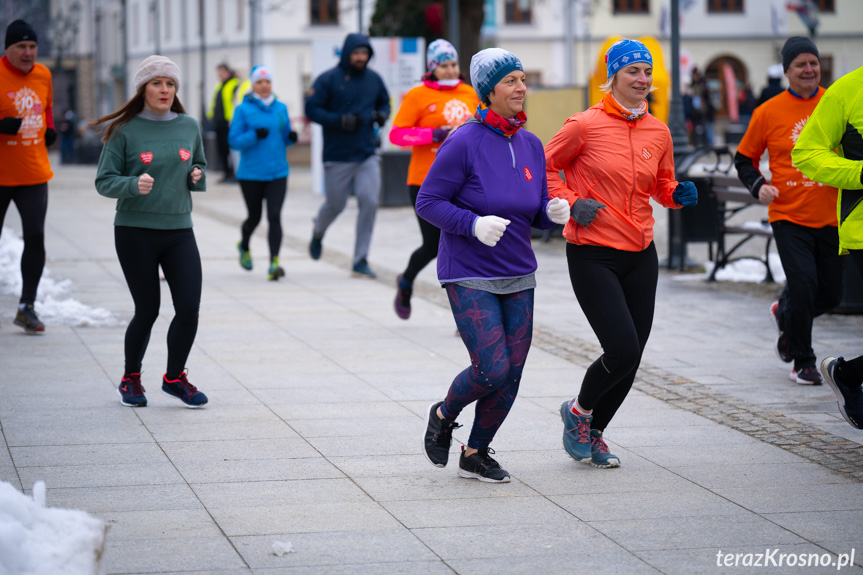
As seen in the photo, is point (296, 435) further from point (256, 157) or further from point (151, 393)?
point (256, 157)

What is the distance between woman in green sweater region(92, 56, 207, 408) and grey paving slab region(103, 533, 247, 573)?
2243 millimetres

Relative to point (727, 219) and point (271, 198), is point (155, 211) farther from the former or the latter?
point (727, 219)

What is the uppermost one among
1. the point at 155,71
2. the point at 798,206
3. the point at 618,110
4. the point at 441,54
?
the point at 441,54

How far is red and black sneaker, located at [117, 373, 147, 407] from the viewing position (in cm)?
661

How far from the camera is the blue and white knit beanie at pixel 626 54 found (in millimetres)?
5250

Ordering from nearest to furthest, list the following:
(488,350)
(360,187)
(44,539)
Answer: (44,539), (488,350), (360,187)

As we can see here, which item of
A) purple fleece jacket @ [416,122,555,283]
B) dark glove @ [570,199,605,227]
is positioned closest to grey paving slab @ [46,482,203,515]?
purple fleece jacket @ [416,122,555,283]

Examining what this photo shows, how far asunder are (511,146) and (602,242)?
0.56 m

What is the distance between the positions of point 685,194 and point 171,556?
2.52 meters

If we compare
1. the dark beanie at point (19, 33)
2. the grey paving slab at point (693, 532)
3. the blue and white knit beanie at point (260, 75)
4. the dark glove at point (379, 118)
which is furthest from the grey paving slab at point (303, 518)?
the blue and white knit beanie at point (260, 75)

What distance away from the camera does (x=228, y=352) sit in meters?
8.32

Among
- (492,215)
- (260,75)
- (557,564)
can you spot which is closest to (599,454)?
(492,215)

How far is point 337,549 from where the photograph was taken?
432 centimetres

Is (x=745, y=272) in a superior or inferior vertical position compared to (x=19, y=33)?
inferior
